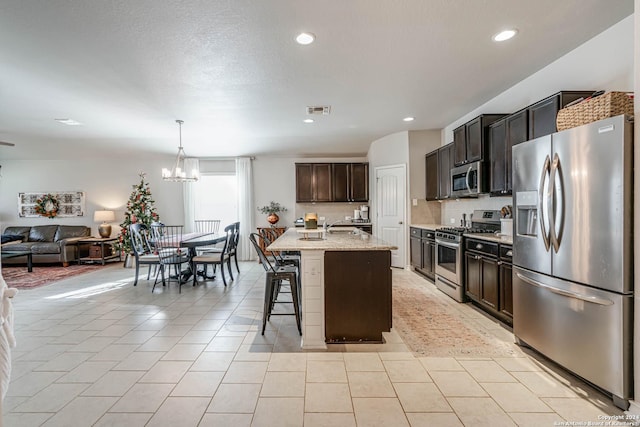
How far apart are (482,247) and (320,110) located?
9.11 ft

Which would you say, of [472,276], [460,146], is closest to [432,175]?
[460,146]

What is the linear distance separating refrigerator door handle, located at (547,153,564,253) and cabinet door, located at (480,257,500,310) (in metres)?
0.97

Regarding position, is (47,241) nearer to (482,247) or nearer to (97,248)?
(97,248)

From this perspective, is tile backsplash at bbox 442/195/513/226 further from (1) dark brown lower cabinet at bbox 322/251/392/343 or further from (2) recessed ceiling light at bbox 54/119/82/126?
(2) recessed ceiling light at bbox 54/119/82/126

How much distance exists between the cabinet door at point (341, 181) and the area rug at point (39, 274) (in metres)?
5.32

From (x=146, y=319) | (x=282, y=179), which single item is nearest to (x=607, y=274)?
(x=146, y=319)

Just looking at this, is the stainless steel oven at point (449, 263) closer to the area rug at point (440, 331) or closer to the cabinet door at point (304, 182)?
the area rug at point (440, 331)

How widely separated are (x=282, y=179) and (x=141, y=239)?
130 inches

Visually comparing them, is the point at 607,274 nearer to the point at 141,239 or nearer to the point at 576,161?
the point at 576,161

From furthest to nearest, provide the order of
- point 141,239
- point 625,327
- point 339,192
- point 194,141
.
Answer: point 339,192
point 194,141
point 141,239
point 625,327

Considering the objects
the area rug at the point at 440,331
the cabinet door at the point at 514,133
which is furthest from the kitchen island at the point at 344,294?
the cabinet door at the point at 514,133

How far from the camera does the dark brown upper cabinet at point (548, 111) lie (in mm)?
2600

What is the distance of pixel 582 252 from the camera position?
1.99m

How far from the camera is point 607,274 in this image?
185 centimetres
